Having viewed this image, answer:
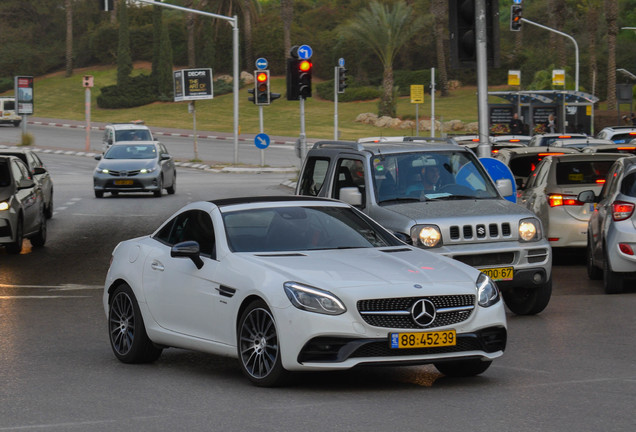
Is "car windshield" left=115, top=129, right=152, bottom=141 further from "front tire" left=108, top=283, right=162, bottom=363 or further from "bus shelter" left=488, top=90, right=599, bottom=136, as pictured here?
"front tire" left=108, top=283, right=162, bottom=363

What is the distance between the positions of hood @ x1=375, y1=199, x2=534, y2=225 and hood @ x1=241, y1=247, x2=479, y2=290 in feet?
10.1

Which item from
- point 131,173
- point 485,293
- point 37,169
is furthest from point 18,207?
point 131,173

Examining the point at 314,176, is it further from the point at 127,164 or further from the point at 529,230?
the point at 127,164

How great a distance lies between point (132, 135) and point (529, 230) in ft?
128

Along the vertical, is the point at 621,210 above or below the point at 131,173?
above

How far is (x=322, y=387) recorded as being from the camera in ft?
28.1

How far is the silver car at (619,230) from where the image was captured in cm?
1448

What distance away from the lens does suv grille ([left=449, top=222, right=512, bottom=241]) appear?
40.5ft

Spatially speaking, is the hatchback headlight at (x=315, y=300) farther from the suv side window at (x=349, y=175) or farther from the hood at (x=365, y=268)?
the suv side window at (x=349, y=175)

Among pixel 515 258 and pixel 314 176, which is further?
pixel 314 176

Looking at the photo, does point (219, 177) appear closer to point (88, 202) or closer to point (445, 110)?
point (88, 202)

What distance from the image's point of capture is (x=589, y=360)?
978cm

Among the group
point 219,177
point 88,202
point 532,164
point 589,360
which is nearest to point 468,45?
point 532,164

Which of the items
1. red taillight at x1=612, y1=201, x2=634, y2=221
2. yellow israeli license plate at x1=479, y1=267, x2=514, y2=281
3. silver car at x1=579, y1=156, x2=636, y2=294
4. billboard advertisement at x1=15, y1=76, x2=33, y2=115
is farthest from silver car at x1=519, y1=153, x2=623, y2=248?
billboard advertisement at x1=15, y1=76, x2=33, y2=115
